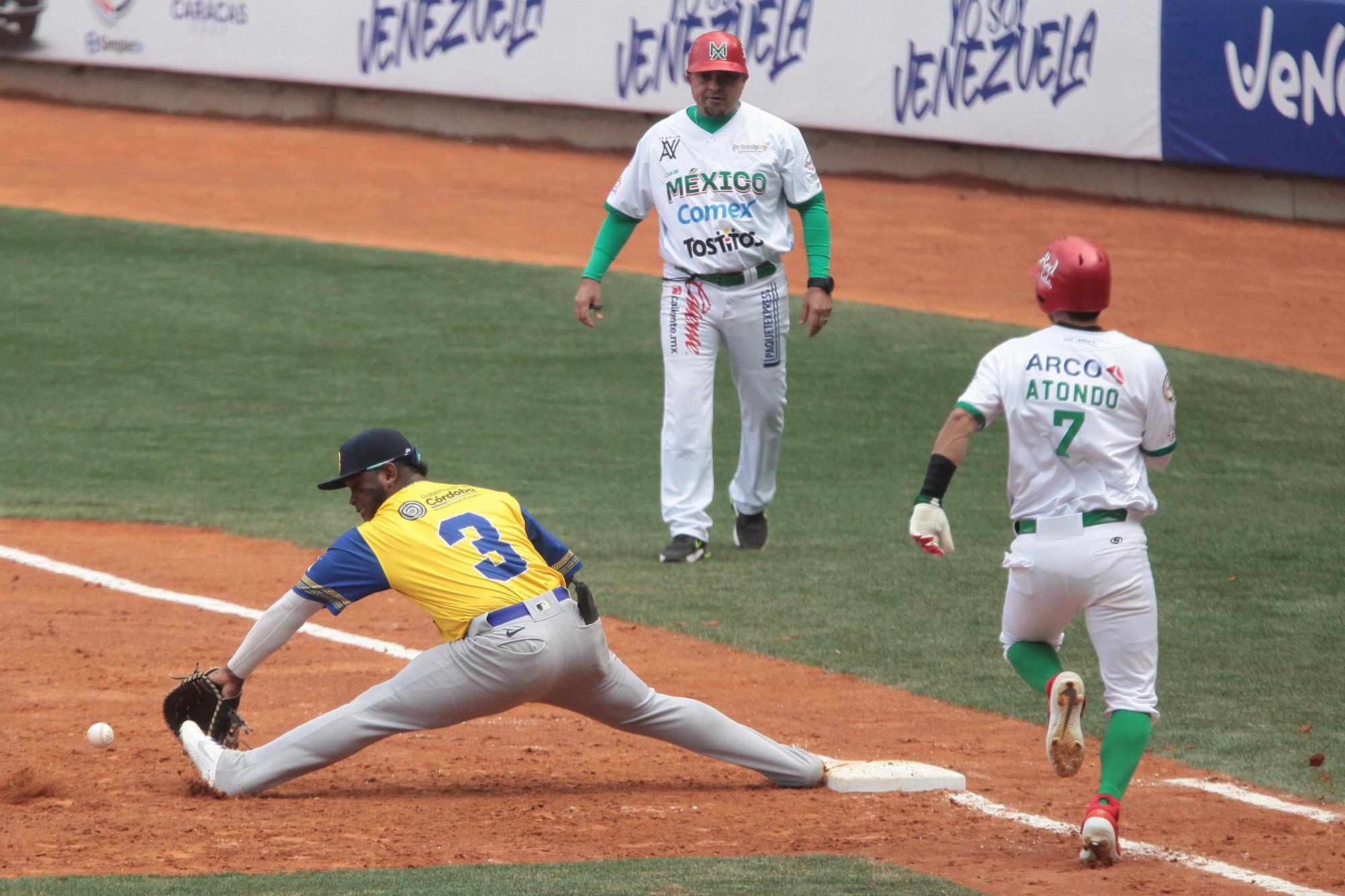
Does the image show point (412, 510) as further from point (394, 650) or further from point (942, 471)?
point (394, 650)

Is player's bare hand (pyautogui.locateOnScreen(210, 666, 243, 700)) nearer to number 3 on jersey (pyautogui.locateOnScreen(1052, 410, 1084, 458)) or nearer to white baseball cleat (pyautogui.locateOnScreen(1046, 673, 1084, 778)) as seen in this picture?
white baseball cleat (pyautogui.locateOnScreen(1046, 673, 1084, 778))

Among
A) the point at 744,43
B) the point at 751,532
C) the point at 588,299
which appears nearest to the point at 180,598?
the point at 588,299

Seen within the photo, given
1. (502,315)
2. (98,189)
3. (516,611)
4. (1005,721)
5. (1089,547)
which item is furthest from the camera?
(98,189)

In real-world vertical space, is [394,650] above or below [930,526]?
below

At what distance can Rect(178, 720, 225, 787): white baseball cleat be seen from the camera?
508 cm

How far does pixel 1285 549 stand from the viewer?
8492 millimetres

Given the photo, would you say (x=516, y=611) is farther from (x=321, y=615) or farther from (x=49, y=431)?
(x=49, y=431)

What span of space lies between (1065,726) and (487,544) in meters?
1.77

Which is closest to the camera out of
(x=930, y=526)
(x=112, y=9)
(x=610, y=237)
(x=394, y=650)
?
(x=930, y=526)

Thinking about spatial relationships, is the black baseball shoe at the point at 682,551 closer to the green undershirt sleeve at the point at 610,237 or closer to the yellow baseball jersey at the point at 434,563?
the green undershirt sleeve at the point at 610,237

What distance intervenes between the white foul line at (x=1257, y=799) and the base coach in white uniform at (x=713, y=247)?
318 cm

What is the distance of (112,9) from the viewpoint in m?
22.3

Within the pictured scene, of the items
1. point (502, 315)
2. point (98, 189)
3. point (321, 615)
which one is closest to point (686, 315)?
point (321, 615)

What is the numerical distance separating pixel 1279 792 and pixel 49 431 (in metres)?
8.70
